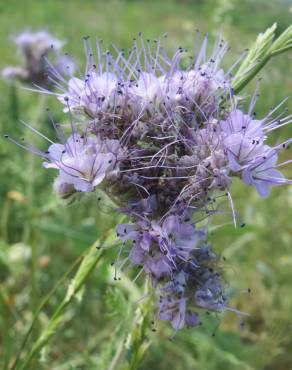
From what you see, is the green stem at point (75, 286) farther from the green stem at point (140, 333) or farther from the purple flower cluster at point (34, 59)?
the purple flower cluster at point (34, 59)

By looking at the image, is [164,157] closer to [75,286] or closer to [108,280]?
[75,286]

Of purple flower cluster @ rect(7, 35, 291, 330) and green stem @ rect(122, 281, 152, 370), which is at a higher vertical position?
purple flower cluster @ rect(7, 35, 291, 330)

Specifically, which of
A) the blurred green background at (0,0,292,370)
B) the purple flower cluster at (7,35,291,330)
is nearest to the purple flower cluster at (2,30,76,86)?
the blurred green background at (0,0,292,370)

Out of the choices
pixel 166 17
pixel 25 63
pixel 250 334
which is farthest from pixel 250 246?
pixel 166 17

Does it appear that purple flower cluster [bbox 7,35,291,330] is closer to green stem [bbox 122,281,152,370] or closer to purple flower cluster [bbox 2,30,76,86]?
green stem [bbox 122,281,152,370]

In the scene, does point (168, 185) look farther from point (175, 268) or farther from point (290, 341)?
point (290, 341)

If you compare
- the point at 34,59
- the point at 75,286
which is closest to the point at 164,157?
the point at 75,286
